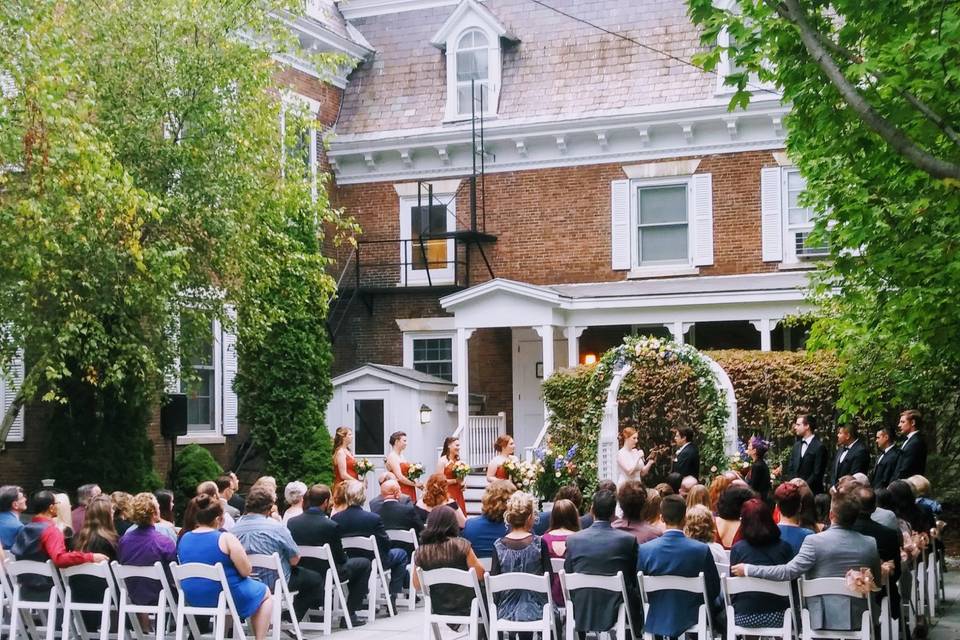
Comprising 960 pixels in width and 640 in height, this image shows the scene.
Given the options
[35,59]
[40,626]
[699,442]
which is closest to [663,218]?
[699,442]

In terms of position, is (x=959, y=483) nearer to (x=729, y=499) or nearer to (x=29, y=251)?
(x=729, y=499)

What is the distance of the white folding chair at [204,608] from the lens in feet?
30.3

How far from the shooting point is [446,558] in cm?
932

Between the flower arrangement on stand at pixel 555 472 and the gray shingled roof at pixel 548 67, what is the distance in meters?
8.09

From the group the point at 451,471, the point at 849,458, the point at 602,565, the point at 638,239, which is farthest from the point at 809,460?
the point at 638,239

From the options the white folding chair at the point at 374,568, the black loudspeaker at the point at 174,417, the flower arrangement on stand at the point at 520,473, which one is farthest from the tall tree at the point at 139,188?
the flower arrangement on stand at the point at 520,473

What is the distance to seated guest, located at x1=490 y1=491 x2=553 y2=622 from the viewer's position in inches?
361

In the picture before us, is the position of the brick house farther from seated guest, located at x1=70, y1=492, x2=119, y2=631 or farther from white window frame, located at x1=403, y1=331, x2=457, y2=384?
seated guest, located at x1=70, y1=492, x2=119, y2=631

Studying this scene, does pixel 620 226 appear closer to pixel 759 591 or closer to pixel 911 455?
pixel 911 455

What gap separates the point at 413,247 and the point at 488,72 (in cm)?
371

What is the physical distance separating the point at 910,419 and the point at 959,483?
13.8 ft

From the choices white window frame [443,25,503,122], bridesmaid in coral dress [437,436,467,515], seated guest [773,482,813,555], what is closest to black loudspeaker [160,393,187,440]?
bridesmaid in coral dress [437,436,467,515]

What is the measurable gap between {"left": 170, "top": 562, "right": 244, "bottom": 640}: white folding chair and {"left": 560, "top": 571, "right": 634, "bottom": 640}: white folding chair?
2.42 metres

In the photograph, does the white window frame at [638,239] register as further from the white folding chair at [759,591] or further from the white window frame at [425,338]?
the white folding chair at [759,591]
